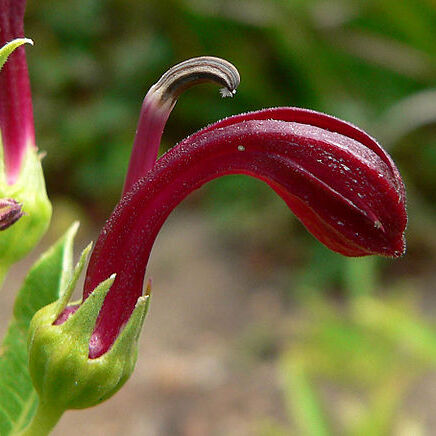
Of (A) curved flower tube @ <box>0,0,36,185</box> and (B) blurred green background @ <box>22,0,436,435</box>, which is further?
(B) blurred green background @ <box>22,0,436,435</box>

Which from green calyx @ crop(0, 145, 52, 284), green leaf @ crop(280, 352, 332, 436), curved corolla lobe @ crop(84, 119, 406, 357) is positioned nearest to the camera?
curved corolla lobe @ crop(84, 119, 406, 357)

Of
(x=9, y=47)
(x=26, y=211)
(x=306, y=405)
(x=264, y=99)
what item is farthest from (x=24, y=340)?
(x=264, y=99)

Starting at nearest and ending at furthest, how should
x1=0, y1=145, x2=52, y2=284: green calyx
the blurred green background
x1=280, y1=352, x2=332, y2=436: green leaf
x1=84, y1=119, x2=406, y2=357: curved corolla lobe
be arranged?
1. x1=84, y1=119, x2=406, y2=357: curved corolla lobe
2. x1=0, y1=145, x2=52, y2=284: green calyx
3. x1=280, y1=352, x2=332, y2=436: green leaf
4. the blurred green background

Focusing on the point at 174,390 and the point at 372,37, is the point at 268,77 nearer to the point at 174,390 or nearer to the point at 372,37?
the point at 372,37

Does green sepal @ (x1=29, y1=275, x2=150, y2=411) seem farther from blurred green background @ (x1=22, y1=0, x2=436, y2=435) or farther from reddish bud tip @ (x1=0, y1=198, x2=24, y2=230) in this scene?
blurred green background @ (x1=22, y1=0, x2=436, y2=435)

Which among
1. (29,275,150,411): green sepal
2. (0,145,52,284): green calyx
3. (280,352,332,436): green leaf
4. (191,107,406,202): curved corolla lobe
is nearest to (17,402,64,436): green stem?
(29,275,150,411): green sepal

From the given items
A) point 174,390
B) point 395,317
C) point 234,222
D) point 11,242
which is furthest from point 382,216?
point 234,222

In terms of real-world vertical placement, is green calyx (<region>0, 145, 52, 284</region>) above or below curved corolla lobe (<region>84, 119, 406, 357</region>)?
below
